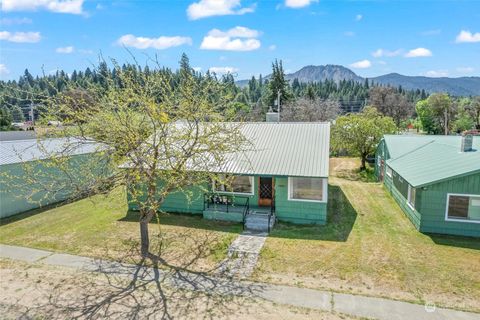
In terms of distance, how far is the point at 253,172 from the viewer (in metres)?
13.5

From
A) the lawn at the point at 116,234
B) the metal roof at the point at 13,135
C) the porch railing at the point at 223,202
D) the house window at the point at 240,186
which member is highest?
the metal roof at the point at 13,135

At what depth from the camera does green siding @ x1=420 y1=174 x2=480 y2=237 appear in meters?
11.6

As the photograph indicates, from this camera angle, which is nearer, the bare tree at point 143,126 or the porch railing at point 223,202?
the bare tree at point 143,126

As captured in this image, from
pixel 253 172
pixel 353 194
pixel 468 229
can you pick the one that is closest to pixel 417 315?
pixel 468 229

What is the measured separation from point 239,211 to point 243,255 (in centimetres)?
347

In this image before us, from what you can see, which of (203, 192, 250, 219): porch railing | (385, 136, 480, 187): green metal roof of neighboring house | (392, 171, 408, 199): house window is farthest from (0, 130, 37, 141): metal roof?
(385, 136, 480, 187): green metal roof of neighboring house

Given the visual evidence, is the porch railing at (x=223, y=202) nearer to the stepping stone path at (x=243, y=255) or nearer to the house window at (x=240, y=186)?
the house window at (x=240, y=186)

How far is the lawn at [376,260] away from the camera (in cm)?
852

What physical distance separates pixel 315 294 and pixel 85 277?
6657 mm

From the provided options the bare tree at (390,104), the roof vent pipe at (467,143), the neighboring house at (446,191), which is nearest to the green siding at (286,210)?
the neighboring house at (446,191)

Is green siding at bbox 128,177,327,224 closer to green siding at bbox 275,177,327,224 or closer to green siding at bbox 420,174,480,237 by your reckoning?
green siding at bbox 275,177,327,224

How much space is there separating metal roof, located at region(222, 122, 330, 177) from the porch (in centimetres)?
164

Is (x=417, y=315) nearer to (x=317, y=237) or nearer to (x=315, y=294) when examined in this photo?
(x=315, y=294)

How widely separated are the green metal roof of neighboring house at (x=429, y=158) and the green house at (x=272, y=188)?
3879 mm
